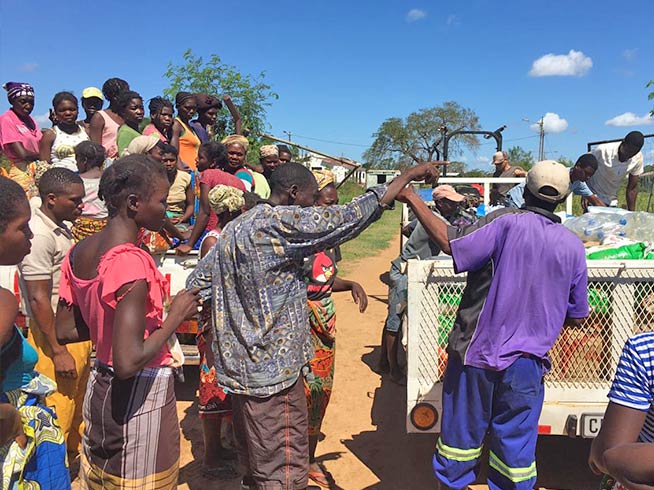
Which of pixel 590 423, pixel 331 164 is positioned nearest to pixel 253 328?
pixel 590 423

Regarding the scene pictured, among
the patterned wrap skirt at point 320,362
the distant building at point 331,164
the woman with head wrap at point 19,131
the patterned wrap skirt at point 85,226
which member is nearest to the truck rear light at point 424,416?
the patterned wrap skirt at point 320,362

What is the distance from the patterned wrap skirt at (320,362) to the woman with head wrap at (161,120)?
3.14 m

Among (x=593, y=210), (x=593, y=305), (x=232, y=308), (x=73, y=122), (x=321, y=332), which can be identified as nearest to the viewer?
(x=232, y=308)

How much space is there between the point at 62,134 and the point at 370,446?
383 cm

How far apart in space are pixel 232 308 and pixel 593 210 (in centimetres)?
284

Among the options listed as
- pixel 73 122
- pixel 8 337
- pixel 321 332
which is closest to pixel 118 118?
pixel 73 122

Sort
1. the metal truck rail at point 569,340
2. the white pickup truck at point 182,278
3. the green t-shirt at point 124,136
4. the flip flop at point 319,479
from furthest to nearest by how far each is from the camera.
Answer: the green t-shirt at point 124,136, the white pickup truck at point 182,278, the flip flop at point 319,479, the metal truck rail at point 569,340

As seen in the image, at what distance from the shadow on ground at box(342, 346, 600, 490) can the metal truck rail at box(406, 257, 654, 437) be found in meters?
0.73

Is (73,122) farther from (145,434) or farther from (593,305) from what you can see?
(593,305)

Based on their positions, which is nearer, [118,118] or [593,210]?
[593,210]

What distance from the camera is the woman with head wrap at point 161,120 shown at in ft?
17.9

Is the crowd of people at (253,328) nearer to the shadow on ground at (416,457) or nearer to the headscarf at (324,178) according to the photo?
the shadow on ground at (416,457)

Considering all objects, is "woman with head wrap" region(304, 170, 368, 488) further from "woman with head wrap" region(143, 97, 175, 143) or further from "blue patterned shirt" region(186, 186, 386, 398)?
"woman with head wrap" region(143, 97, 175, 143)

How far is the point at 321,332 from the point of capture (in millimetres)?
3197
